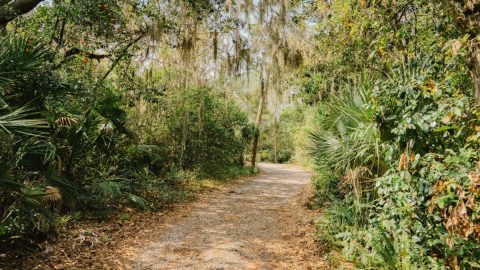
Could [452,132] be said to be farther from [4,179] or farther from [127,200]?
[127,200]

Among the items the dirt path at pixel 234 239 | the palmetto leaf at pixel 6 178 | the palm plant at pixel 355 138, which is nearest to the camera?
the palmetto leaf at pixel 6 178

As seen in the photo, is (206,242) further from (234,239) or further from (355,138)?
(355,138)

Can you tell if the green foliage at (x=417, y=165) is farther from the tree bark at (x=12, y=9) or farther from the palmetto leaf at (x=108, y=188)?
the tree bark at (x=12, y=9)

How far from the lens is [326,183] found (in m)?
8.33

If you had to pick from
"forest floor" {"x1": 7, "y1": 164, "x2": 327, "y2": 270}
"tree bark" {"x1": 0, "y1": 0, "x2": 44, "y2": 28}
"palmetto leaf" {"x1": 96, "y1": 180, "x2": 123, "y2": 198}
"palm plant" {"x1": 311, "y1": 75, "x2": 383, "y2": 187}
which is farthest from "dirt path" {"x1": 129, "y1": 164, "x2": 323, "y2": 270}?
"tree bark" {"x1": 0, "y1": 0, "x2": 44, "y2": 28}

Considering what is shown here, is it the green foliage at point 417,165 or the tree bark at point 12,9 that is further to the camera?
the tree bark at point 12,9

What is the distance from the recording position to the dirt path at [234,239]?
4.94 metres

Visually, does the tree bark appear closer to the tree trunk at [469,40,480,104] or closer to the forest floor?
the forest floor

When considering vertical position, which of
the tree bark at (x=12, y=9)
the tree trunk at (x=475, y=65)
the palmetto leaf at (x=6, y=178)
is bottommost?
the palmetto leaf at (x=6, y=178)

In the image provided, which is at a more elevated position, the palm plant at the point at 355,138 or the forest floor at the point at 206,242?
the palm plant at the point at 355,138

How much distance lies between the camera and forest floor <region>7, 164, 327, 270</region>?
190 inches

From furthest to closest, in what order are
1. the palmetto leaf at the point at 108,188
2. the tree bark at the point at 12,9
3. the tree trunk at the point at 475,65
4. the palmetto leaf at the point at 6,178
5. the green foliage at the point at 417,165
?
the tree bark at the point at 12,9 < the palmetto leaf at the point at 108,188 < the palmetto leaf at the point at 6,178 < the tree trunk at the point at 475,65 < the green foliage at the point at 417,165

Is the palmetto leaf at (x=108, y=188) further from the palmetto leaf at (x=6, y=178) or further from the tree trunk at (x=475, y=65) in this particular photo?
the tree trunk at (x=475, y=65)

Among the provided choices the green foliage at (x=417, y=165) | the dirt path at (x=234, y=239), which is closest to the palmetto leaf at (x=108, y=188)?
the dirt path at (x=234, y=239)
